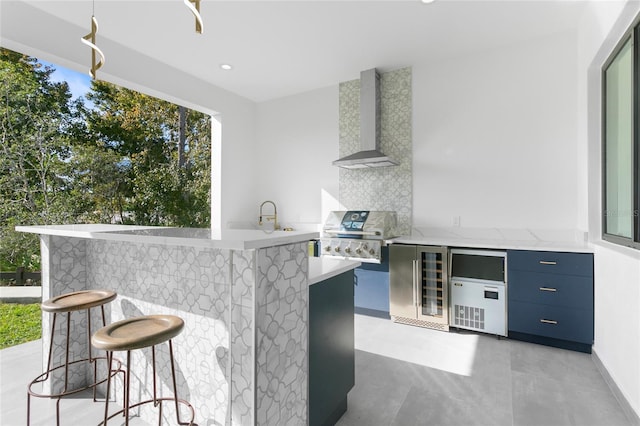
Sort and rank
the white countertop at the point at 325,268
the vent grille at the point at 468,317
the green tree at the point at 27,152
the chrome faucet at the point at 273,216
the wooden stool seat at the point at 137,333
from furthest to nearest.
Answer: the chrome faucet at the point at 273,216 < the green tree at the point at 27,152 < the vent grille at the point at 468,317 < the white countertop at the point at 325,268 < the wooden stool seat at the point at 137,333

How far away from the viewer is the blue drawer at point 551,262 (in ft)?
8.02

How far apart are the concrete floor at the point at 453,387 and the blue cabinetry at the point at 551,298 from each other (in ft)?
0.42

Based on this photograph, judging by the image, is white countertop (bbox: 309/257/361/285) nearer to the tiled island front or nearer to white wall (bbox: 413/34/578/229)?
the tiled island front

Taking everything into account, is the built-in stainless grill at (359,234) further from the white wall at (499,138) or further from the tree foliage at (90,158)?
the tree foliage at (90,158)

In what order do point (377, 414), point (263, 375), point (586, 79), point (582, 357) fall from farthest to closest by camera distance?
point (586, 79) → point (582, 357) → point (377, 414) → point (263, 375)

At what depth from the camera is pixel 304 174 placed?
4.54 m

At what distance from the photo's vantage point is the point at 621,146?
208 cm

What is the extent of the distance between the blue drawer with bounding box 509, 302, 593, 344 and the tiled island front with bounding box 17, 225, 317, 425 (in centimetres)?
221

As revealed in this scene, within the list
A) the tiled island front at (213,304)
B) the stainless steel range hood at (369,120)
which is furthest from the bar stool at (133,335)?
the stainless steel range hood at (369,120)

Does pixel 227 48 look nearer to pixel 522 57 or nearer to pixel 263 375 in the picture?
pixel 522 57

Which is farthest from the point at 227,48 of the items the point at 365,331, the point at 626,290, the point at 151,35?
the point at 626,290

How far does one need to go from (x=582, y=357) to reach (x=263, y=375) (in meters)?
2.63

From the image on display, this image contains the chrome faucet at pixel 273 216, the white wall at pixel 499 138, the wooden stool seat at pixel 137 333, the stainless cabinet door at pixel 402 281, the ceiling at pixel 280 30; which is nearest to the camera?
the wooden stool seat at pixel 137 333

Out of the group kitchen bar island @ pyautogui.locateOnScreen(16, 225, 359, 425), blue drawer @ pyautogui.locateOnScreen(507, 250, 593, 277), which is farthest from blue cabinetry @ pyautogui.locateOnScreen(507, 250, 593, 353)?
kitchen bar island @ pyautogui.locateOnScreen(16, 225, 359, 425)
